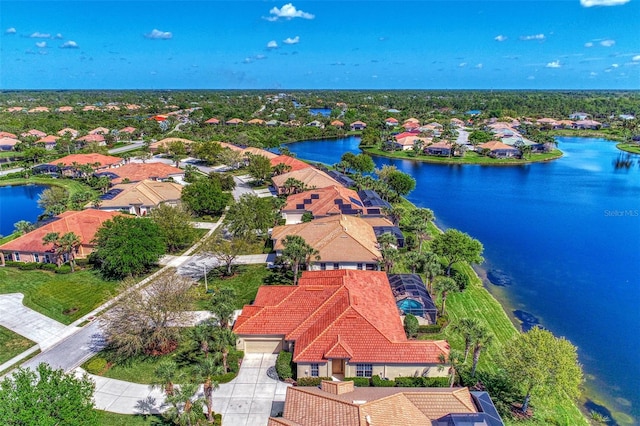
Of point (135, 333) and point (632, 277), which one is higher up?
point (135, 333)

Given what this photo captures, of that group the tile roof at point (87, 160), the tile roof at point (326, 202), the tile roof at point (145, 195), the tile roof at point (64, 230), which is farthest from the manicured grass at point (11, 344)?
the tile roof at point (87, 160)

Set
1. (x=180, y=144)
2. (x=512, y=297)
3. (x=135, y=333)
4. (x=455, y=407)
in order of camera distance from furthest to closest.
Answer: (x=180, y=144) → (x=512, y=297) → (x=135, y=333) → (x=455, y=407)

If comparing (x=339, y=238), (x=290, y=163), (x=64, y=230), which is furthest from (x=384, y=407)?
(x=290, y=163)

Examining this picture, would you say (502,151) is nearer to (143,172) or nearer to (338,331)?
(143,172)

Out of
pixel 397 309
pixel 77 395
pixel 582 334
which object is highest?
pixel 77 395

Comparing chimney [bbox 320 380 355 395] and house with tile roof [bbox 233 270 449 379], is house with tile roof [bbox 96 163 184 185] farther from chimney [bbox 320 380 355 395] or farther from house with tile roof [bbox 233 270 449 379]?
chimney [bbox 320 380 355 395]

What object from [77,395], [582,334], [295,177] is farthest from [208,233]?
[582,334]

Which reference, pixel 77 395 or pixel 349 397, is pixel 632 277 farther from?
pixel 77 395

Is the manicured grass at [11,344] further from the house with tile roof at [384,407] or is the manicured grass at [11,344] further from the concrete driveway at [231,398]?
the house with tile roof at [384,407]
